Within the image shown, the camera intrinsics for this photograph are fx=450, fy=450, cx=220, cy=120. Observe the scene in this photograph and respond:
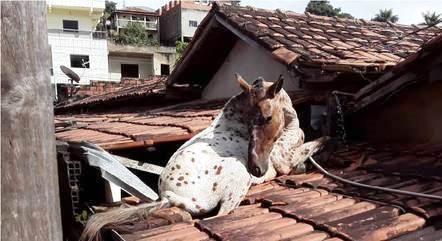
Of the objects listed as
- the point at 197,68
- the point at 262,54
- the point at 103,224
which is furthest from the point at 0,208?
the point at 197,68

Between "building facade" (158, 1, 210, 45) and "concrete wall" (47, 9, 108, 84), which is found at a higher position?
"building facade" (158, 1, 210, 45)

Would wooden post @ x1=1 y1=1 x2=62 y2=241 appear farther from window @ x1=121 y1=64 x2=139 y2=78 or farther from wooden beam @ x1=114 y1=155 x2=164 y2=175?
window @ x1=121 y1=64 x2=139 y2=78

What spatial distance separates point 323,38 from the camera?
21.1ft

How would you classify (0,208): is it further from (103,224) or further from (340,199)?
(340,199)

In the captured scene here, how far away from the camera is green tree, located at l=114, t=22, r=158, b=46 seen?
37.1 metres

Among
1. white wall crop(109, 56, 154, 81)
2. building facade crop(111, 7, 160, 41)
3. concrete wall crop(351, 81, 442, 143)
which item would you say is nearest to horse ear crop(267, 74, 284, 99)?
concrete wall crop(351, 81, 442, 143)

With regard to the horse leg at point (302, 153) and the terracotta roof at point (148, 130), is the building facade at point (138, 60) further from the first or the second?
the horse leg at point (302, 153)

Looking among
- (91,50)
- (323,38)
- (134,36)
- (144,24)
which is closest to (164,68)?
(134,36)

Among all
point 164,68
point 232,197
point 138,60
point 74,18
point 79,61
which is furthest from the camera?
point 138,60

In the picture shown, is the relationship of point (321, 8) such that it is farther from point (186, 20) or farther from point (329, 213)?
point (329, 213)

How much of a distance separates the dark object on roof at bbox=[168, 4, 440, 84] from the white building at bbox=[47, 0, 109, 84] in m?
26.1

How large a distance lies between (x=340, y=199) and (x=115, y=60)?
34.1m

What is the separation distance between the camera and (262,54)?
6.55 meters

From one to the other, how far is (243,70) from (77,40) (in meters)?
28.9
